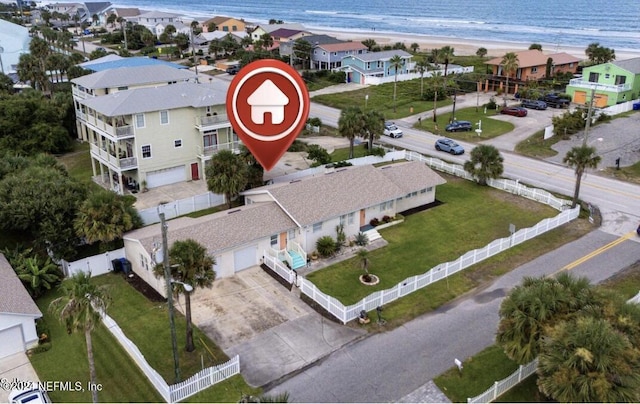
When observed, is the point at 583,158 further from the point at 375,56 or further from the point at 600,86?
the point at 375,56

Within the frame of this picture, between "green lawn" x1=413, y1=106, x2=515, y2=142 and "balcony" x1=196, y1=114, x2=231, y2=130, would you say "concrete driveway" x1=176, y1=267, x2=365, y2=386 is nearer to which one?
"balcony" x1=196, y1=114, x2=231, y2=130

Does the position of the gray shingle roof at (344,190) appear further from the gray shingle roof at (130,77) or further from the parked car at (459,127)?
the gray shingle roof at (130,77)

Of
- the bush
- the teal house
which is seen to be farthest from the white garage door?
the teal house

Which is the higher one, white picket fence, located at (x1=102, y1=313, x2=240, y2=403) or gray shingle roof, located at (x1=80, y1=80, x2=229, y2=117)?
gray shingle roof, located at (x1=80, y1=80, x2=229, y2=117)

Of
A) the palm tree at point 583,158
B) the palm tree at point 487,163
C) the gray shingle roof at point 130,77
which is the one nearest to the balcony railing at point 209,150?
the gray shingle roof at point 130,77

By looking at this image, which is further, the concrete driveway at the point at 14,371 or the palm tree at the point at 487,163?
the palm tree at the point at 487,163
